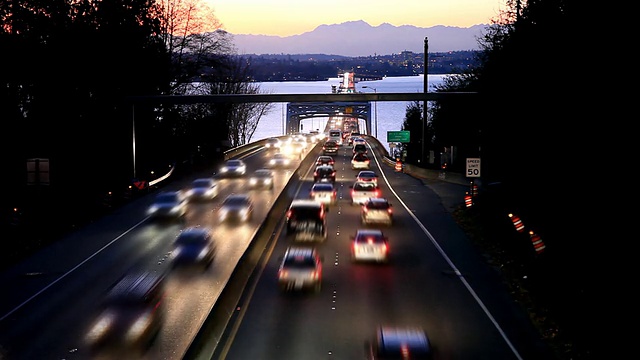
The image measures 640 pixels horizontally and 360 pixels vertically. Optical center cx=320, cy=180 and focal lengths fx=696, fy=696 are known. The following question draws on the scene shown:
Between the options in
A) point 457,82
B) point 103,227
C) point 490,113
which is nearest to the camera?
point 103,227

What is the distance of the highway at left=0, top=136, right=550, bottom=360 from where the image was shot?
18.6 meters

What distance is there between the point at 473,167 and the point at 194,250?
19.7 meters

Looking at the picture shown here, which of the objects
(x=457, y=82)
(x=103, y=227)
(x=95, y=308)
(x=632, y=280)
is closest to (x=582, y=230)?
(x=632, y=280)

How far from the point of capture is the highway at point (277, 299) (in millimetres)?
18625

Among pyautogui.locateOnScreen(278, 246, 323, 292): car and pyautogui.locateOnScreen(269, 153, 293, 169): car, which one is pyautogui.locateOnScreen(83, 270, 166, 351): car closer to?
pyautogui.locateOnScreen(278, 246, 323, 292): car

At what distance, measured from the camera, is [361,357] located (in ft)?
57.5

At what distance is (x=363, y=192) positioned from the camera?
1821 inches

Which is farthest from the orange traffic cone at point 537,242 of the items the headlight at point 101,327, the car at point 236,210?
the car at point 236,210

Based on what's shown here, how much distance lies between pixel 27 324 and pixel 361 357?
1041cm

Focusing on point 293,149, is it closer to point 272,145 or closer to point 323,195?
point 272,145

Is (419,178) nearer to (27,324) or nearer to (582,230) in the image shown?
(582,230)

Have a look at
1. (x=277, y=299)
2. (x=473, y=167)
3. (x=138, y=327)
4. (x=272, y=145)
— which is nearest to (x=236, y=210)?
(x=473, y=167)

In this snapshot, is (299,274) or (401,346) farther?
(299,274)

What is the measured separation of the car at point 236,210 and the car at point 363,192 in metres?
8.99
